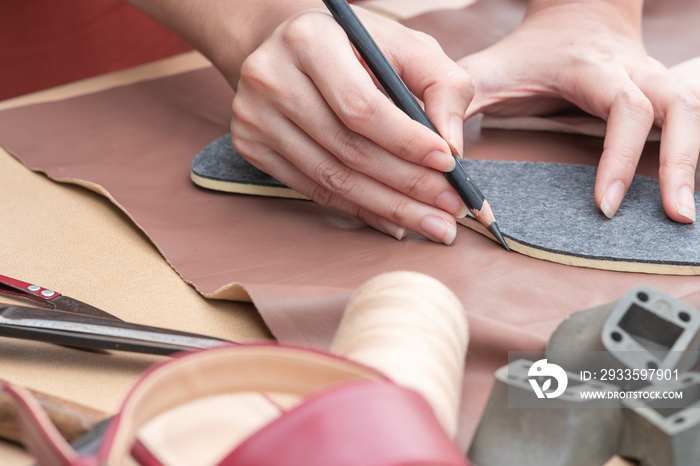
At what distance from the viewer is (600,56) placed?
943mm

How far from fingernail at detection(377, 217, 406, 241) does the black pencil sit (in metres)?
0.08

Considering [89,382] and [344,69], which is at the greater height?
[344,69]

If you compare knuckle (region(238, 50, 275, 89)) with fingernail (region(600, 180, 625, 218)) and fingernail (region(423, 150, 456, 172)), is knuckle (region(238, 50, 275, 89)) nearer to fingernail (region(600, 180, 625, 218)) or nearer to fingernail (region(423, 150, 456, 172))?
fingernail (region(423, 150, 456, 172))

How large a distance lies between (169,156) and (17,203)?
0.21 metres

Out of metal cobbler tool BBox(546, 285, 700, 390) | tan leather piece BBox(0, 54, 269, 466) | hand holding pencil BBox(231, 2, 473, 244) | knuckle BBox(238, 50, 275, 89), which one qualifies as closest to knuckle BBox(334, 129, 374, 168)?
hand holding pencil BBox(231, 2, 473, 244)

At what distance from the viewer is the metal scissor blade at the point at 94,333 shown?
53 centimetres

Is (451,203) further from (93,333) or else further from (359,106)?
(93,333)

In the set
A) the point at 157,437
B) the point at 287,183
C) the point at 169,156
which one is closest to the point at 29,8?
the point at 169,156

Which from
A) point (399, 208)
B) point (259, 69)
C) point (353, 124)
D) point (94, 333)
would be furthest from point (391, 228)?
point (94, 333)

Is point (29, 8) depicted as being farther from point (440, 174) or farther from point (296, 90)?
point (440, 174)

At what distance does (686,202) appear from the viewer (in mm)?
730

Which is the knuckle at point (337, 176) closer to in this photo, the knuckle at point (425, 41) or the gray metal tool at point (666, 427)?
the knuckle at point (425, 41)

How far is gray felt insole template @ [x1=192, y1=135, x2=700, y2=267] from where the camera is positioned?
0.69 meters

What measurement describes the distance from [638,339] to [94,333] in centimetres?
43
